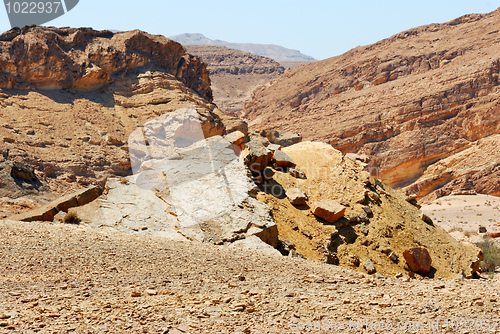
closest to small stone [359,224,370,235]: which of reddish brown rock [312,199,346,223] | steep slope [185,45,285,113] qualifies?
reddish brown rock [312,199,346,223]

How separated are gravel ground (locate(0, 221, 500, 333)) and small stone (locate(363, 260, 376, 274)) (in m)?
2.43

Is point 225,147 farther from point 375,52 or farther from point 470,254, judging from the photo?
point 375,52

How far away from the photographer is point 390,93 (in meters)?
37.2

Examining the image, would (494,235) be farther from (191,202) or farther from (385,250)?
(191,202)

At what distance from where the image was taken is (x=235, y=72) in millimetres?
76938

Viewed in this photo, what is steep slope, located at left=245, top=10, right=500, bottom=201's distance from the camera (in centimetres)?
3081

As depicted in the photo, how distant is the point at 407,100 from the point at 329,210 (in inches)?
1087

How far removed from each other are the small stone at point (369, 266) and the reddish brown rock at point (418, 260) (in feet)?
2.98

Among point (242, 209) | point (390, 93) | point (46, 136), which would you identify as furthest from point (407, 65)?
point (242, 209)

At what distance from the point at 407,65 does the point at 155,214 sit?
3770 centimetres

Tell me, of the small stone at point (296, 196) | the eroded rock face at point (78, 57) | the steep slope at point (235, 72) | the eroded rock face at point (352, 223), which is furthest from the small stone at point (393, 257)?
the steep slope at point (235, 72)

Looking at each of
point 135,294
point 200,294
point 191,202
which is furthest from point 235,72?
point 135,294

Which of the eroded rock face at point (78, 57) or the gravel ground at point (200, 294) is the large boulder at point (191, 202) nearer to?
the gravel ground at point (200, 294)

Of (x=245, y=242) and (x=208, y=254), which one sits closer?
(x=208, y=254)
